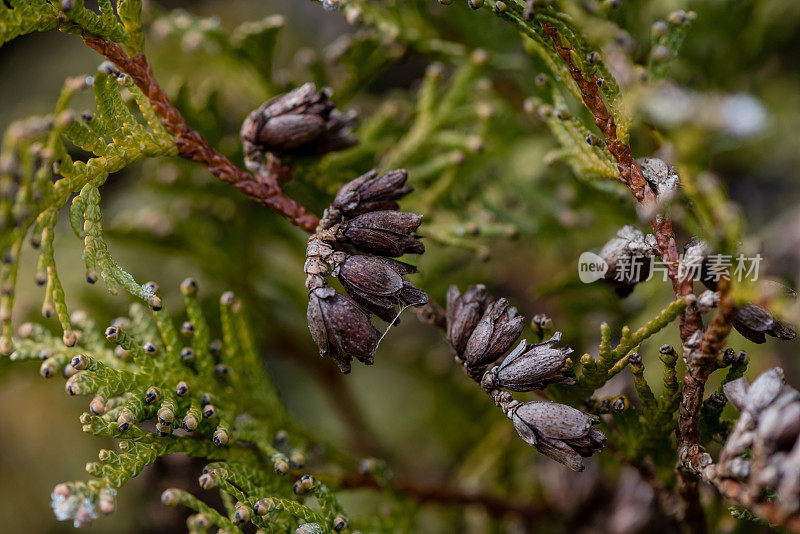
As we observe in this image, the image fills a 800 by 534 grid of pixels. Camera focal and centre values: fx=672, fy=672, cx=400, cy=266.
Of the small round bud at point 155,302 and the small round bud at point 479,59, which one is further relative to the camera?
the small round bud at point 479,59

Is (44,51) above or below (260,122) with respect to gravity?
below

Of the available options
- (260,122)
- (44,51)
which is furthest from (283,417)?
(44,51)

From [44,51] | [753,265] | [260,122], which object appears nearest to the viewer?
[753,265]

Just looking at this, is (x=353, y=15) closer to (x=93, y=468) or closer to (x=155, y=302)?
(x=155, y=302)

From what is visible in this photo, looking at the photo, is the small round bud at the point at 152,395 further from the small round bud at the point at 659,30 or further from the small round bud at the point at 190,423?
the small round bud at the point at 659,30

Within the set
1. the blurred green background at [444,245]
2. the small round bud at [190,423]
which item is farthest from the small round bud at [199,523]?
the blurred green background at [444,245]

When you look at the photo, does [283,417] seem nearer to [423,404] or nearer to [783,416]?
[783,416]

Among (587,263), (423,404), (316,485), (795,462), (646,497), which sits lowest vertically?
(423,404)

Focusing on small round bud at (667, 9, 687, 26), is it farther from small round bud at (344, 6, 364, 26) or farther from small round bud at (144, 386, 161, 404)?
small round bud at (144, 386, 161, 404)
